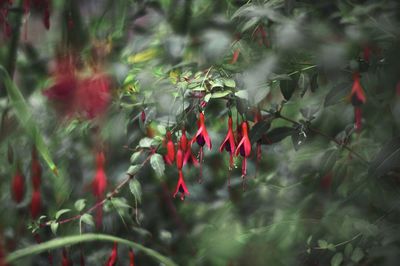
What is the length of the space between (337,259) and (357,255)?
3cm

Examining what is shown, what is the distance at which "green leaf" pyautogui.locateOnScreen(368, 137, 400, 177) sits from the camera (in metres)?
0.72

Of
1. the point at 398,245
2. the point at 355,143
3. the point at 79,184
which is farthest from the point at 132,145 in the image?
the point at 398,245

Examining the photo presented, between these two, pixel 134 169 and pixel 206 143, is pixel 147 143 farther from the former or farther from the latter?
pixel 206 143

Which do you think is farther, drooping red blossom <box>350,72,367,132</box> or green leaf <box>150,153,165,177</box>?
green leaf <box>150,153,165,177</box>

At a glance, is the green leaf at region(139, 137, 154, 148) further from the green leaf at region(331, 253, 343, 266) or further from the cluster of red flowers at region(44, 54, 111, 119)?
the green leaf at region(331, 253, 343, 266)

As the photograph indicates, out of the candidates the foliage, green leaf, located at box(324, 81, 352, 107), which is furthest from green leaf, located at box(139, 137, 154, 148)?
A: green leaf, located at box(324, 81, 352, 107)

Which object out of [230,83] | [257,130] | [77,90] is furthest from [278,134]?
[77,90]

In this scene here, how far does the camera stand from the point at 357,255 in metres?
0.80

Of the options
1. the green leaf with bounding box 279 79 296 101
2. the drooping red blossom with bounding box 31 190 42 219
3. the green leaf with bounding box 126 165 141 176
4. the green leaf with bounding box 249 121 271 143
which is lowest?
the drooping red blossom with bounding box 31 190 42 219

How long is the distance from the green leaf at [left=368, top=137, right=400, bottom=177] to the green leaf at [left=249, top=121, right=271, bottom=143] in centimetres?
15

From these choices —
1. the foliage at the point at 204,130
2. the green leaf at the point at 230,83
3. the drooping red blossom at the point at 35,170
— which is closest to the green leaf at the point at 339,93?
the foliage at the point at 204,130

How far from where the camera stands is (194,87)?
30.7 inches

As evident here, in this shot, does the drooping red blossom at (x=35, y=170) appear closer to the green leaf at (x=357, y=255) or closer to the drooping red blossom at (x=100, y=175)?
the drooping red blossom at (x=100, y=175)

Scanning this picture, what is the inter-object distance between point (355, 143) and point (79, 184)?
436mm
